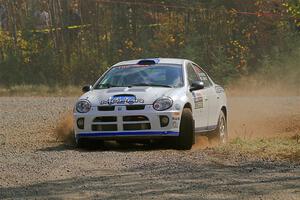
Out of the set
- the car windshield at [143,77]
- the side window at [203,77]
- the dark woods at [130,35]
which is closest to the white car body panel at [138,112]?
the car windshield at [143,77]

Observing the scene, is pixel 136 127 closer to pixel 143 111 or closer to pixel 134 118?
pixel 134 118

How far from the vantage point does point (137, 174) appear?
9023 mm

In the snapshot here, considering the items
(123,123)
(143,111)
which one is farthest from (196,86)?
(123,123)

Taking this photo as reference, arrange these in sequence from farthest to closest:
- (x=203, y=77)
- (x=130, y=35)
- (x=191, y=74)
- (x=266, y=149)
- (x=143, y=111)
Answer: (x=130, y=35) < (x=203, y=77) < (x=191, y=74) < (x=143, y=111) < (x=266, y=149)

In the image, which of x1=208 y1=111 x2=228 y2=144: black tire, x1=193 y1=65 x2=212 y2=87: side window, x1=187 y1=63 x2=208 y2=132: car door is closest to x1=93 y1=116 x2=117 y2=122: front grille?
x1=187 y1=63 x2=208 y2=132: car door

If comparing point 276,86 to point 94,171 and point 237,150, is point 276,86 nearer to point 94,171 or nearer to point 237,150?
point 237,150

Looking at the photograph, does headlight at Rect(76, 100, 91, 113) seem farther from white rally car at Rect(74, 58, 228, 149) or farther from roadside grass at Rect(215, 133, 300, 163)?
roadside grass at Rect(215, 133, 300, 163)

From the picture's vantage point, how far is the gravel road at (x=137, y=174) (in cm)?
787

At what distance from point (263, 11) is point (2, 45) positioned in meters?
15.9

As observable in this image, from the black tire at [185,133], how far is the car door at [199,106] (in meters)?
0.64

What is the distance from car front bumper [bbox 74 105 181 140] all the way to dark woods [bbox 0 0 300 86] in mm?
26298

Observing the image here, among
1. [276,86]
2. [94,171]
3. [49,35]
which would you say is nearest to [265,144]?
[94,171]

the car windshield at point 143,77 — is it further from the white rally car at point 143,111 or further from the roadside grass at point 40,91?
the roadside grass at point 40,91

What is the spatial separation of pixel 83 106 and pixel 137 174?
10.4 ft
